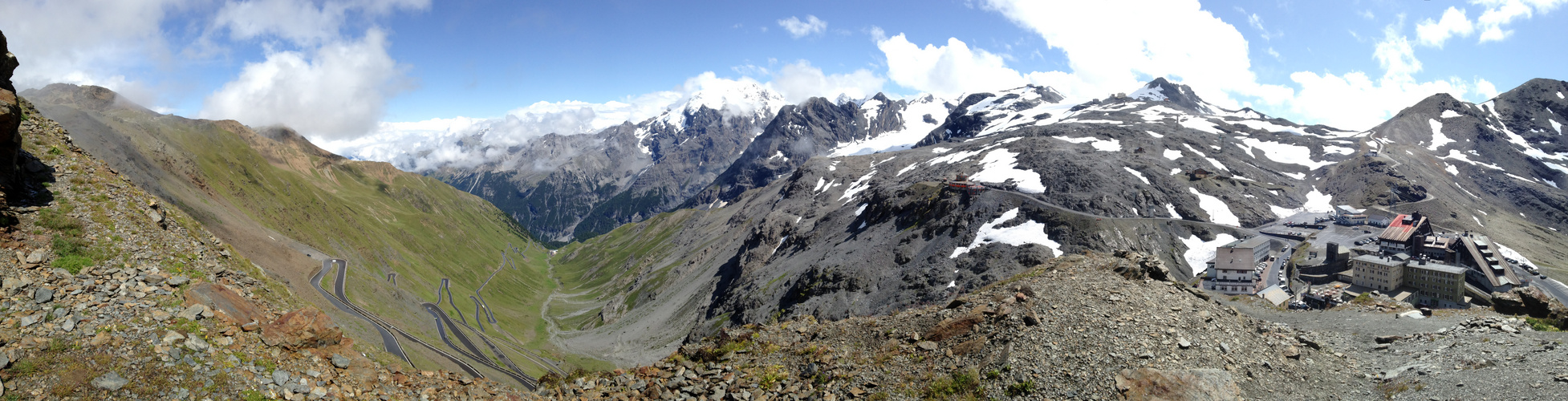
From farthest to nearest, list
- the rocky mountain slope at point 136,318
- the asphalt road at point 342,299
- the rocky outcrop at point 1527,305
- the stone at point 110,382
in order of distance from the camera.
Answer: the asphalt road at point 342,299 → the rocky outcrop at point 1527,305 → the rocky mountain slope at point 136,318 → the stone at point 110,382

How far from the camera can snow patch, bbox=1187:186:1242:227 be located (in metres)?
118

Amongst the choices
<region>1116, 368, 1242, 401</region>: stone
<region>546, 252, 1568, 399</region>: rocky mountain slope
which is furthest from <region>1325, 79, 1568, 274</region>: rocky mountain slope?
<region>1116, 368, 1242, 401</region>: stone

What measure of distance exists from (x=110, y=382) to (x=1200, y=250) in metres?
117

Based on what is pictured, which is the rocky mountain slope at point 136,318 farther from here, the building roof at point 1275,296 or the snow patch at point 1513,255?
the snow patch at point 1513,255

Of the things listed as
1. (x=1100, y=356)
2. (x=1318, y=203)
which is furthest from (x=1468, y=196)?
(x=1100, y=356)

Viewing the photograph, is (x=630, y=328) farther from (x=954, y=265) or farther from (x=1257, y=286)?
(x=1257, y=286)

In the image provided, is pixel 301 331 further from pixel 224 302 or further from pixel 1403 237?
pixel 1403 237

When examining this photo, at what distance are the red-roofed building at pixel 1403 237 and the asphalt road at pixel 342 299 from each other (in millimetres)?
133601

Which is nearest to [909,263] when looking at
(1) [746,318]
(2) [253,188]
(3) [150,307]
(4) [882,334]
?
(1) [746,318]

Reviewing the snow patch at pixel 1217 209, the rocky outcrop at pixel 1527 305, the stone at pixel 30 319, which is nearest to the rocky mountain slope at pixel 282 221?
the stone at pixel 30 319

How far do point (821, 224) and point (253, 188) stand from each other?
11462cm

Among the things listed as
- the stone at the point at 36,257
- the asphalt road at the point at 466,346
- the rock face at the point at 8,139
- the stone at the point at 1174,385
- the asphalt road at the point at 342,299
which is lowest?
the asphalt road at the point at 466,346

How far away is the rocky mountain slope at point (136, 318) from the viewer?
15648mm

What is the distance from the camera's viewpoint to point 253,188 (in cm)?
11856
